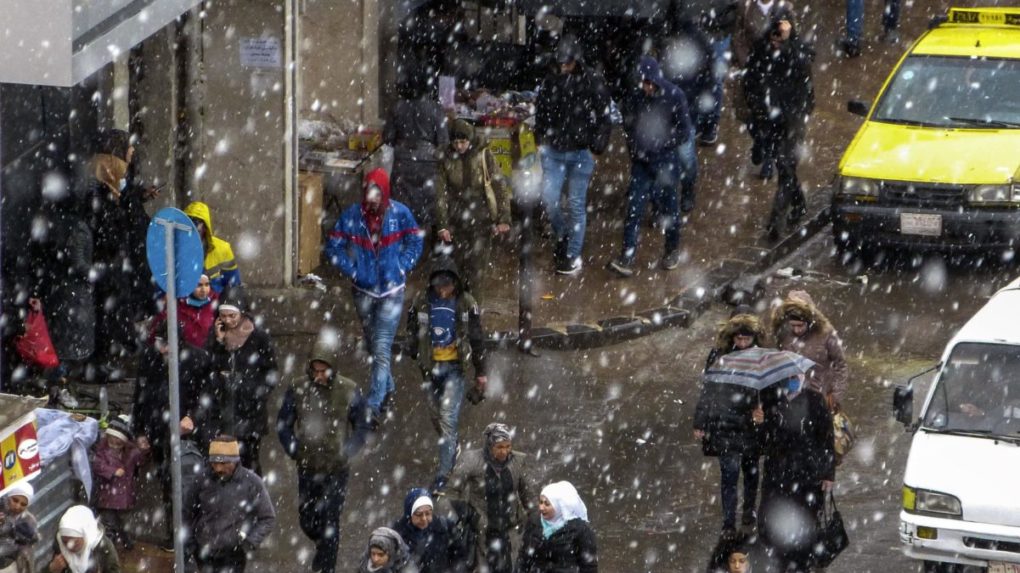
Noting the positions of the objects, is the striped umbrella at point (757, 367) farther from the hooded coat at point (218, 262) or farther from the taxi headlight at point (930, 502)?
the hooded coat at point (218, 262)

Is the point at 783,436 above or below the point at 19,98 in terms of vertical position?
below

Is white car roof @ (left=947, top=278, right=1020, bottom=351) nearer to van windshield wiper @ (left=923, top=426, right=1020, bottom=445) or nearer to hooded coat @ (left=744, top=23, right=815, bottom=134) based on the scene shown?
van windshield wiper @ (left=923, top=426, right=1020, bottom=445)

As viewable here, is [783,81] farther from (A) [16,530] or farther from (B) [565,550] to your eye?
(A) [16,530]

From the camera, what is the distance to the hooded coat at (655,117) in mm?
16547

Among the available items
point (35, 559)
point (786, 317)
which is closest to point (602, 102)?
point (786, 317)

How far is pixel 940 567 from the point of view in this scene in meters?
11.4

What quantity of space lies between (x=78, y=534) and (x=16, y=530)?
33cm

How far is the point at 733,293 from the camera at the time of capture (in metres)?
16.8

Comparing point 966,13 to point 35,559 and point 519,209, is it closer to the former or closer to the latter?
point 519,209

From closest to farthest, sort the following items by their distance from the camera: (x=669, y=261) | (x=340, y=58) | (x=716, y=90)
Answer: (x=669, y=261)
(x=340, y=58)
(x=716, y=90)

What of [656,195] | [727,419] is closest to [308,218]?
[656,195]

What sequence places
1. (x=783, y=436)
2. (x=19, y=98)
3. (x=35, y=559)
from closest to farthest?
(x=35, y=559) → (x=783, y=436) → (x=19, y=98)

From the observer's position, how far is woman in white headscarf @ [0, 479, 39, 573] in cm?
1005

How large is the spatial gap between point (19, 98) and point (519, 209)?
17.2 feet
